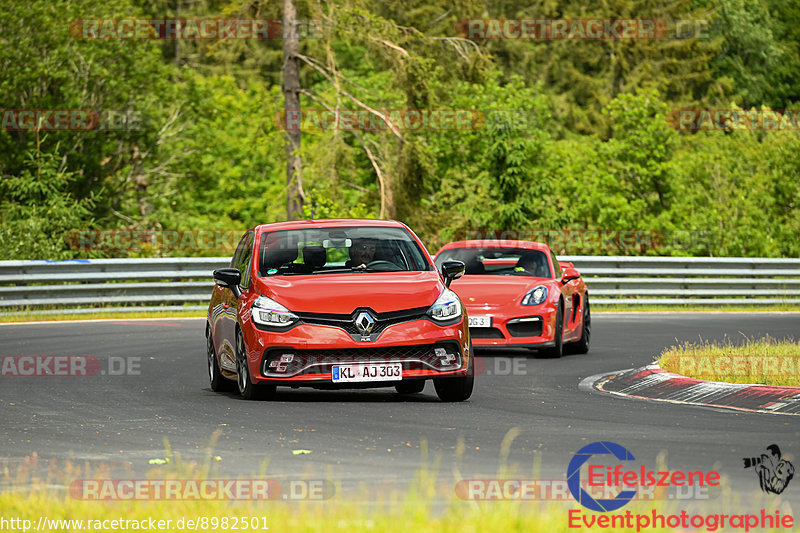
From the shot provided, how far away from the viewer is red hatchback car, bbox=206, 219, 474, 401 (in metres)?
11.6

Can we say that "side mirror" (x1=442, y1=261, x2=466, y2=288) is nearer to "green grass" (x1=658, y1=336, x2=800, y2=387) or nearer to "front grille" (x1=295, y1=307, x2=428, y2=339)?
"front grille" (x1=295, y1=307, x2=428, y2=339)

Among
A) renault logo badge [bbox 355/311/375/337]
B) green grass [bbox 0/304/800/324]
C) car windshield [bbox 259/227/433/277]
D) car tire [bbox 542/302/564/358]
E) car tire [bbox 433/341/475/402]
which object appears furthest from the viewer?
green grass [bbox 0/304/800/324]

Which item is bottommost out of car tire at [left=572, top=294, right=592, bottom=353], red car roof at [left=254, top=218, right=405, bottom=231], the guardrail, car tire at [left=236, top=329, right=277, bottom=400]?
the guardrail

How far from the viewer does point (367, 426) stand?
10.3 meters

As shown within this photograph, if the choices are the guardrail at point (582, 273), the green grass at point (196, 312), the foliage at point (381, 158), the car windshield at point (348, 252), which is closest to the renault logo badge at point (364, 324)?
the car windshield at point (348, 252)

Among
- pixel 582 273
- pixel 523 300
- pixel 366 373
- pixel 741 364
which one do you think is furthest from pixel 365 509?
pixel 582 273

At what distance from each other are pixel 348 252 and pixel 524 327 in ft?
16.1

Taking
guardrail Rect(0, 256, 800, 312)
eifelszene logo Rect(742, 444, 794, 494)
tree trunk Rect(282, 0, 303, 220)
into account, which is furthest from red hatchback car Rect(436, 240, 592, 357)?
tree trunk Rect(282, 0, 303, 220)

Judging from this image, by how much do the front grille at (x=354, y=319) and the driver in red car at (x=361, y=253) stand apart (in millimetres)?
1169

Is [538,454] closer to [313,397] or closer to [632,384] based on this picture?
[313,397]

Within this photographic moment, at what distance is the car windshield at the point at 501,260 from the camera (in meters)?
18.2

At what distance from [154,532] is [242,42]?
3437cm

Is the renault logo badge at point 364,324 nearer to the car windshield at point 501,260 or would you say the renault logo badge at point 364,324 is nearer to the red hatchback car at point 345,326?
the red hatchback car at point 345,326

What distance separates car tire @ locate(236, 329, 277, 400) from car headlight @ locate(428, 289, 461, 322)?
5.29ft
